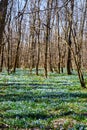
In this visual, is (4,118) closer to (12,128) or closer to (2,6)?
(12,128)

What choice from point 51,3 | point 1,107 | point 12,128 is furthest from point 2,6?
point 51,3

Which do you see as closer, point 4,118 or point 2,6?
point 2,6

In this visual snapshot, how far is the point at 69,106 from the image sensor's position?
13383 mm

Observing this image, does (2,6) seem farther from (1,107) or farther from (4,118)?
(1,107)

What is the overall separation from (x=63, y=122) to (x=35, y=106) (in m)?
3.40

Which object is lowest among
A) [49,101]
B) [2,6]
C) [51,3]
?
[49,101]

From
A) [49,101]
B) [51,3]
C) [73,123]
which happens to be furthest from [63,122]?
[51,3]

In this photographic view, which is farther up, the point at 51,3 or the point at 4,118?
the point at 51,3

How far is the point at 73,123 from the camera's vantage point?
9.76 meters

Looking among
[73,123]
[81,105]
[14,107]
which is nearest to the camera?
[73,123]

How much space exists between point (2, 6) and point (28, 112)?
3928mm

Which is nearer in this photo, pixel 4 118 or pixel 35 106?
pixel 4 118

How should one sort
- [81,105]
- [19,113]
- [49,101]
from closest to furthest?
[19,113]
[81,105]
[49,101]

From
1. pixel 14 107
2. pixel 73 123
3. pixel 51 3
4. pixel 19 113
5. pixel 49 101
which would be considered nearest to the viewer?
pixel 73 123
